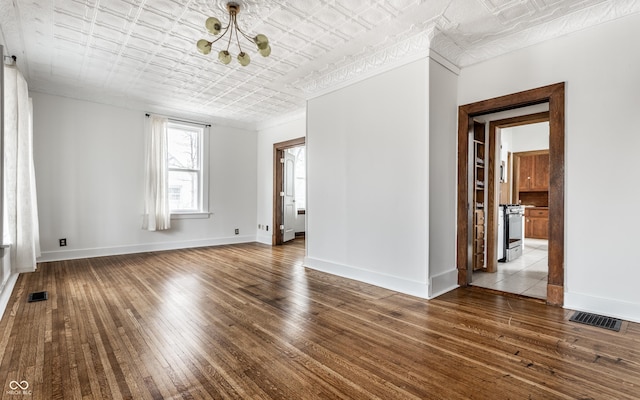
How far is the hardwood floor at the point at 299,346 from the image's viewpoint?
66.4 inches

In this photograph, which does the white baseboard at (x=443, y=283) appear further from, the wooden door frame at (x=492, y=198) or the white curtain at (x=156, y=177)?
the white curtain at (x=156, y=177)

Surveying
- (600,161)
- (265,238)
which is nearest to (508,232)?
(600,161)

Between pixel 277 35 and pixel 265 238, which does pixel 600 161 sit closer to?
pixel 277 35

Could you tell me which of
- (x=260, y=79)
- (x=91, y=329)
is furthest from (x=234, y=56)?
(x=91, y=329)

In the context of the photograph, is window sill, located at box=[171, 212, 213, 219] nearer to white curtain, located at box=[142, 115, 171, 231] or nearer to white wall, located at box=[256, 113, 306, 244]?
white curtain, located at box=[142, 115, 171, 231]

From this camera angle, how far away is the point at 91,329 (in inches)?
95.5

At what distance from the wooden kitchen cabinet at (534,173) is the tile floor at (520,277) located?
380 centimetres

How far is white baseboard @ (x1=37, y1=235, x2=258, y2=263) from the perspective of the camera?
16.2 ft

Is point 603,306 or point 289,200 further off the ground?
point 289,200

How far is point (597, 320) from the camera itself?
2590 millimetres

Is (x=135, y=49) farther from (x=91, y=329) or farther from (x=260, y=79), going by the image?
(x=91, y=329)

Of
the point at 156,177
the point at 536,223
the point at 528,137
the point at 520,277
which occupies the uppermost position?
the point at 528,137

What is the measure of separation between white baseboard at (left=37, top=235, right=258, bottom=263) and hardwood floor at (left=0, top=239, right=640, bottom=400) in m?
1.55

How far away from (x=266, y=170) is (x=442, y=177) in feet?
14.8
